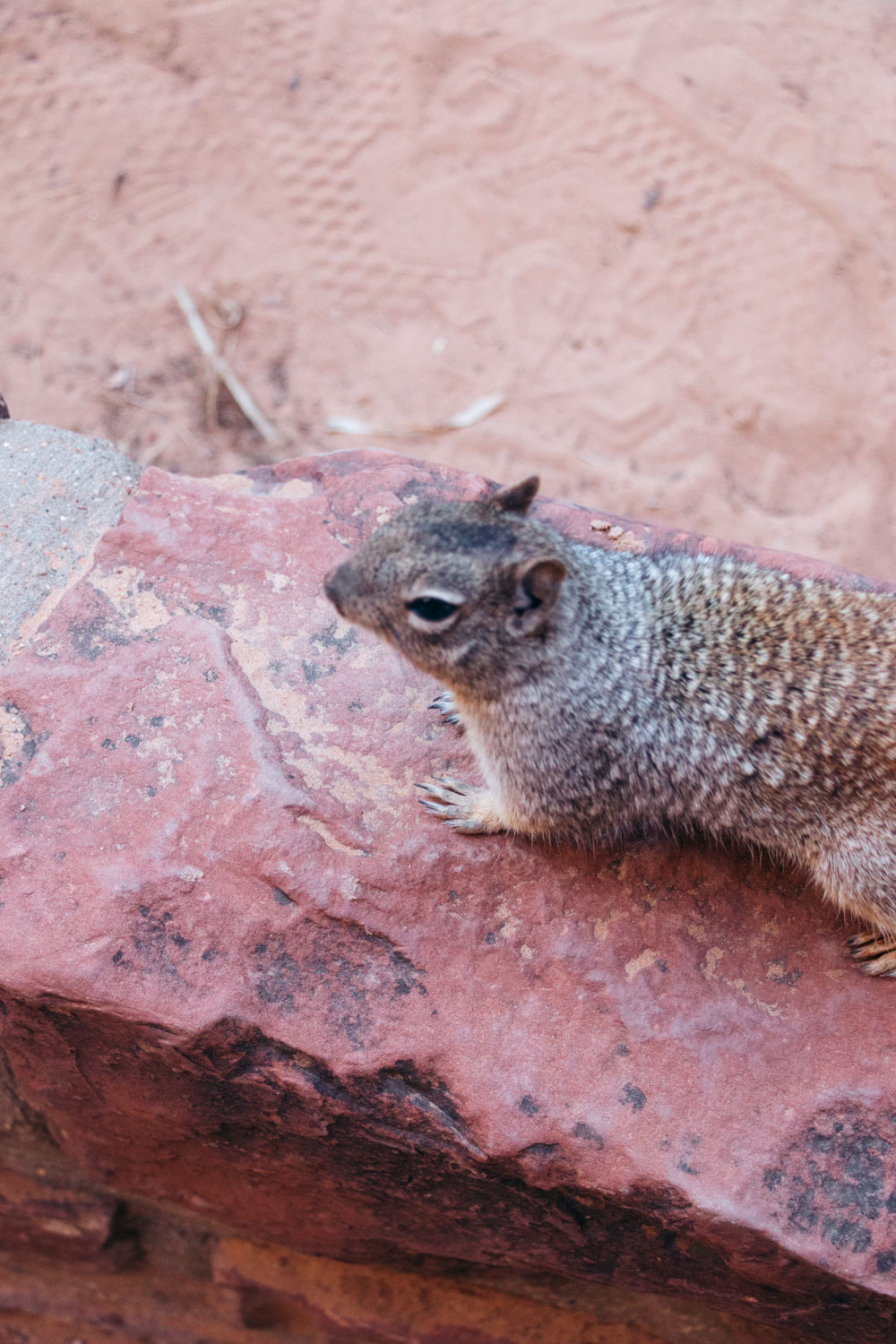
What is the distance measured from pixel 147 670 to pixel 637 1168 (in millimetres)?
2179

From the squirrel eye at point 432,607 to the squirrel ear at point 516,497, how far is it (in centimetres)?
39

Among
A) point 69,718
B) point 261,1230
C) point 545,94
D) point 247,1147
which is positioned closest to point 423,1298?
point 261,1230

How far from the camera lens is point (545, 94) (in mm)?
7289

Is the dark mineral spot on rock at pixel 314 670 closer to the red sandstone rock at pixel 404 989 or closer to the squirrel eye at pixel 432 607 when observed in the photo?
the red sandstone rock at pixel 404 989

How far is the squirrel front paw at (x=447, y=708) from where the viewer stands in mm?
3765

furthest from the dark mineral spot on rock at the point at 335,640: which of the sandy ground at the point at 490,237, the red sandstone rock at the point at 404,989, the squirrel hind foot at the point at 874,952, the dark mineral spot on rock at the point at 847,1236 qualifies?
the sandy ground at the point at 490,237

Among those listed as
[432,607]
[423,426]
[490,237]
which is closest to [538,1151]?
[432,607]

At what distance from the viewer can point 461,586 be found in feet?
10.0

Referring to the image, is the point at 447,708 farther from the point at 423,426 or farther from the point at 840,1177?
the point at 423,426

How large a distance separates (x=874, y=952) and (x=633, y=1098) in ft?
2.90

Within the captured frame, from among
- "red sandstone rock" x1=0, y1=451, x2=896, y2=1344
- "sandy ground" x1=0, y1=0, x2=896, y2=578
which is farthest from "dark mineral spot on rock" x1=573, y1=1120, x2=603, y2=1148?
"sandy ground" x1=0, y1=0, x2=896, y2=578

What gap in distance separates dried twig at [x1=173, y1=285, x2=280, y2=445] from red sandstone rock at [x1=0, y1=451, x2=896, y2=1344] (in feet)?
10.3

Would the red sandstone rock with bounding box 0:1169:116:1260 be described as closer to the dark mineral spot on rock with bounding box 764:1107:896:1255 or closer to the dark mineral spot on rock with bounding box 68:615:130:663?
the dark mineral spot on rock with bounding box 68:615:130:663

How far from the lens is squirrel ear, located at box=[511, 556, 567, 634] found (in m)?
2.95
